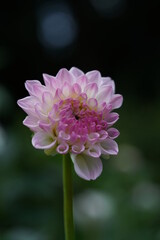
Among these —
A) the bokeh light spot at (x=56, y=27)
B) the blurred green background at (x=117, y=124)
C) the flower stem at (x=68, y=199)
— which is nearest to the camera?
the flower stem at (x=68, y=199)

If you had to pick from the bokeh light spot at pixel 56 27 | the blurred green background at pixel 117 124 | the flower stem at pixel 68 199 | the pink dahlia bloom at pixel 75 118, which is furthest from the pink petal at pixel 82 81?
the bokeh light spot at pixel 56 27

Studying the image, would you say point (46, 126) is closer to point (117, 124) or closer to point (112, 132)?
point (112, 132)

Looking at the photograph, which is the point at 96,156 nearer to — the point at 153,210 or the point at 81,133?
the point at 81,133

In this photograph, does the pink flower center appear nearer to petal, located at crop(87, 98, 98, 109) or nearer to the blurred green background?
petal, located at crop(87, 98, 98, 109)

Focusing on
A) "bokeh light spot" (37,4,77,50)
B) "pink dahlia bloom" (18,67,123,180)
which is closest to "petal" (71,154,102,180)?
"pink dahlia bloom" (18,67,123,180)

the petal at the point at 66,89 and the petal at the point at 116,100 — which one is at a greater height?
the petal at the point at 66,89

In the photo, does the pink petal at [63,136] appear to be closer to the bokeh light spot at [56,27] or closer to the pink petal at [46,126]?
the pink petal at [46,126]
